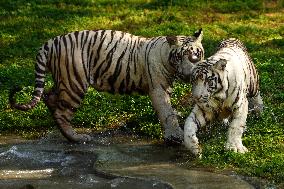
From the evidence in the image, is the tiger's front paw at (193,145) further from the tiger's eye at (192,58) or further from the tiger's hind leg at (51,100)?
the tiger's hind leg at (51,100)

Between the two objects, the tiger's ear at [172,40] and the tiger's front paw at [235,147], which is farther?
the tiger's ear at [172,40]

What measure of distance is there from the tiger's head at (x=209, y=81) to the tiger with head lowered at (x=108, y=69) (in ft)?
2.20

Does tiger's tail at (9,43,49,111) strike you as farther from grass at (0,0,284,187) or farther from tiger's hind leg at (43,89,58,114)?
grass at (0,0,284,187)

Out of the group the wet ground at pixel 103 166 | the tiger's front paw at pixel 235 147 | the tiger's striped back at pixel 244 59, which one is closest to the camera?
the wet ground at pixel 103 166

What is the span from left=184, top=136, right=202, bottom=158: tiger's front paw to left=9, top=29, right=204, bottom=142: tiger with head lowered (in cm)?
66

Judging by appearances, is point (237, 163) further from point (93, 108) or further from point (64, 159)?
point (93, 108)

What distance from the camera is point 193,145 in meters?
6.20

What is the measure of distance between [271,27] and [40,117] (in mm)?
6739

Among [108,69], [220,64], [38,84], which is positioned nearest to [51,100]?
[38,84]

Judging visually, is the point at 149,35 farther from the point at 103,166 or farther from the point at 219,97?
the point at 103,166

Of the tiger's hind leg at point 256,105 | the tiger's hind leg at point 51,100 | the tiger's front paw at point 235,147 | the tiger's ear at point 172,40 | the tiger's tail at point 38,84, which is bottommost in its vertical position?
the tiger's front paw at point 235,147

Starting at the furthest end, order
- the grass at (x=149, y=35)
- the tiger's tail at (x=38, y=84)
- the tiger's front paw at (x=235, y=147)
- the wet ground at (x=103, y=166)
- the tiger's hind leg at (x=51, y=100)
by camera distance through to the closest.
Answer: the tiger's hind leg at (x=51, y=100) < the tiger's tail at (x=38, y=84) < the grass at (x=149, y=35) < the tiger's front paw at (x=235, y=147) < the wet ground at (x=103, y=166)

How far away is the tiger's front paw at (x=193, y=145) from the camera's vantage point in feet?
20.3

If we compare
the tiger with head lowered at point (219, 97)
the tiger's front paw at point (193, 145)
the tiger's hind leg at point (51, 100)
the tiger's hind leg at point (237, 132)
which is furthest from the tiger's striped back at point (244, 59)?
Answer: the tiger's hind leg at point (51, 100)
